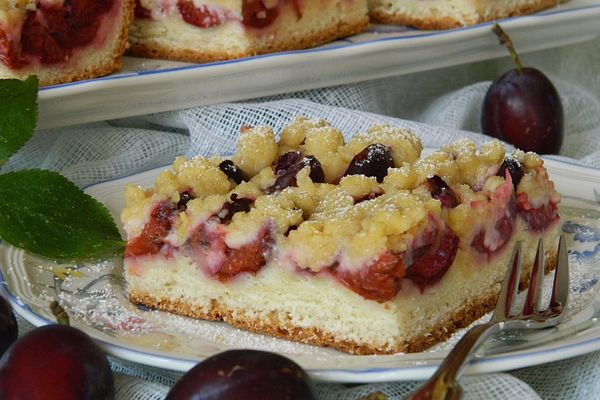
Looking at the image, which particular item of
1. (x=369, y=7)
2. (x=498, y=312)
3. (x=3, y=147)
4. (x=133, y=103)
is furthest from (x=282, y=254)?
(x=369, y=7)

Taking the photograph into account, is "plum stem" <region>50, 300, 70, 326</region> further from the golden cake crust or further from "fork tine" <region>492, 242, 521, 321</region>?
the golden cake crust

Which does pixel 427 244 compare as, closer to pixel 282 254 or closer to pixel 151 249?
pixel 282 254

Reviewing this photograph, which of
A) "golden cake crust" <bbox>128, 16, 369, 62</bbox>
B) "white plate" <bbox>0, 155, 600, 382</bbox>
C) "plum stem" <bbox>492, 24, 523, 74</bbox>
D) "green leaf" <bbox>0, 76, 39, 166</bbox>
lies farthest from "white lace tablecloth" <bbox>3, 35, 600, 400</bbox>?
"green leaf" <bbox>0, 76, 39, 166</bbox>

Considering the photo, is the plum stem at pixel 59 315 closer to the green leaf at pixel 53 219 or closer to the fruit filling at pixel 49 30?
the green leaf at pixel 53 219

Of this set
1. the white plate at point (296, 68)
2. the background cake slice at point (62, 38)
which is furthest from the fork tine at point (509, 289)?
the background cake slice at point (62, 38)

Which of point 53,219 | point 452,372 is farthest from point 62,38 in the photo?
point 452,372

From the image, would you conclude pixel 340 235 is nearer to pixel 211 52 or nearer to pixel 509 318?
pixel 509 318
